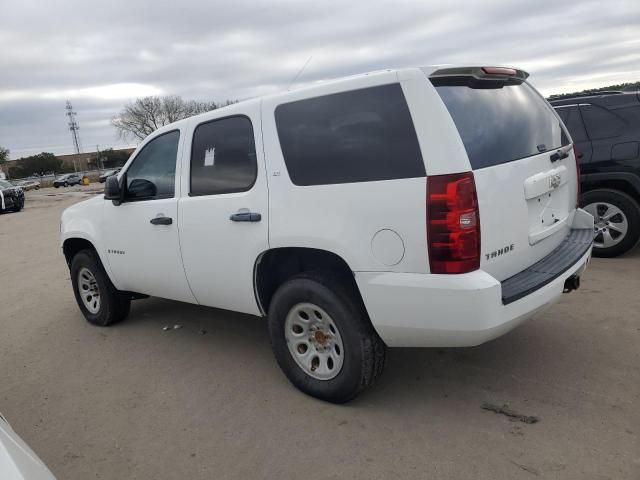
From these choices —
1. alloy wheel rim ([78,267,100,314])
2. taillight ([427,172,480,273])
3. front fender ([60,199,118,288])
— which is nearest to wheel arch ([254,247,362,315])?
taillight ([427,172,480,273])

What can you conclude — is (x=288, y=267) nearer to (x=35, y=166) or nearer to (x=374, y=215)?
(x=374, y=215)

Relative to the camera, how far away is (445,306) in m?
2.66

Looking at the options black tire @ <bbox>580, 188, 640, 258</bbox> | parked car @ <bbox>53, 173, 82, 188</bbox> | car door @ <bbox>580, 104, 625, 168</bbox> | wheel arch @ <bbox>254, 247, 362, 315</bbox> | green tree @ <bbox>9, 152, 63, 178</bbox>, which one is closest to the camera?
wheel arch @ <bbox>254, 247, 362, 315</bbox>

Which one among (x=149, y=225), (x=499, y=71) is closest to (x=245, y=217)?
(x=149, y=225)

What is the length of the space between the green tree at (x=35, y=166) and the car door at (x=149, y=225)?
89.2 m

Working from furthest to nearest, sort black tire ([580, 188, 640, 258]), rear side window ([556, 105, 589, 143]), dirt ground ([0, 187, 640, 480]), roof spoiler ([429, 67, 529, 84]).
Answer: rear side window ([556, 105, 589, 143]), black tire ([580, 188, 640, 258]), roof spoiler ([429, 67, 529, 84]), dirt ground ([0, 187, 640, 480])

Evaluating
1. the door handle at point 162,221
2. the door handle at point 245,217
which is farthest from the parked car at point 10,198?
the door handle at point 245,217

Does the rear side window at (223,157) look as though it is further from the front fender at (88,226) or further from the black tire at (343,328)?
the front fender at (88,226)

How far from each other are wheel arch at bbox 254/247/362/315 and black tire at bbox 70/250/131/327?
2.21 meters

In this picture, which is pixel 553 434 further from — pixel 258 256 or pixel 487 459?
pixel 258 256

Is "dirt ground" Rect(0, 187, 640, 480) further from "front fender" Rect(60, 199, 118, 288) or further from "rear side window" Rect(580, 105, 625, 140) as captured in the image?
"rear side window" Rect(580, 105, 625, 140)

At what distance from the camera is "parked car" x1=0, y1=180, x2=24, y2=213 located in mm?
21953

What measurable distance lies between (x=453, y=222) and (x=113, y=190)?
309 cm

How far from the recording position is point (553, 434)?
2814 millimetres
